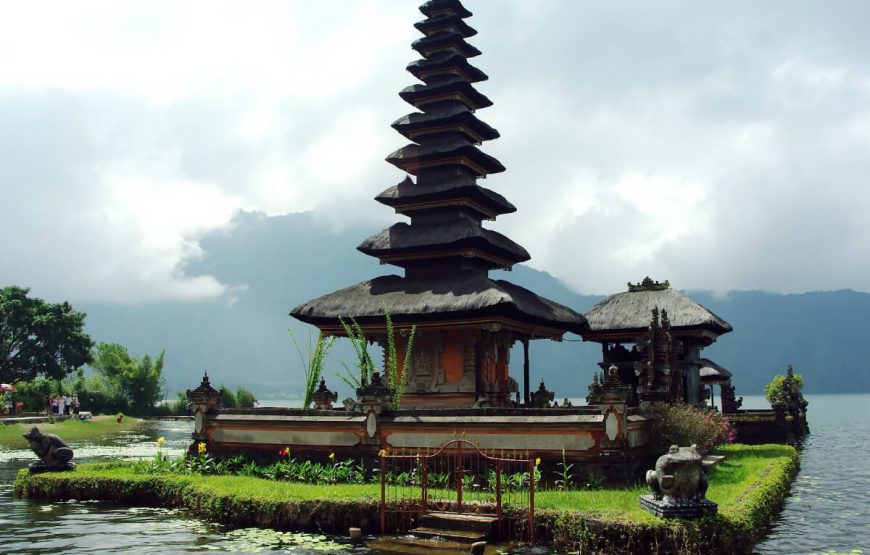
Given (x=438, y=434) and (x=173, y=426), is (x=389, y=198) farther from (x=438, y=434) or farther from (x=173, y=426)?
(x=173, y=426)

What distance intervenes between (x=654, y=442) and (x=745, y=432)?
22296mm

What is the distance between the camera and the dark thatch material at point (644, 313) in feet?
112

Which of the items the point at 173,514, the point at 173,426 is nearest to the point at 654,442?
the point at 173,514

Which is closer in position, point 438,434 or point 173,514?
point 173,514

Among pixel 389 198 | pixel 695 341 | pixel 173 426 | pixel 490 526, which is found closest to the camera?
pixel 490 526

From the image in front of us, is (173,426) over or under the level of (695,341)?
under

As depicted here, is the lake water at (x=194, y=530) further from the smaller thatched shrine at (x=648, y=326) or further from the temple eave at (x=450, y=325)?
the smaller thatched shrine at (x=648, y=326)

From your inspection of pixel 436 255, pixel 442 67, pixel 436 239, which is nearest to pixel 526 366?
pixel 436 255

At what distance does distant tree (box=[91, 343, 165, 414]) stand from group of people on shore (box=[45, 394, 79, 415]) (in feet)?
36.5

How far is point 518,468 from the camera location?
18.6 metres

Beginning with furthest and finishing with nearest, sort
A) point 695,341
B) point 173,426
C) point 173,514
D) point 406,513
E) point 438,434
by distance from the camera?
point 173,426, point 695,341, point 438,434, point 173,514, point 406,513

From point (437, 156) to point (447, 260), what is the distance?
14.2ft

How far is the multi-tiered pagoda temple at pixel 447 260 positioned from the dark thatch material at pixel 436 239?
0.16 ft

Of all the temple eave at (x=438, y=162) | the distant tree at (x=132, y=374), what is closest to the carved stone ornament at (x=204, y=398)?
the temple eave at (x=438, y=162)
